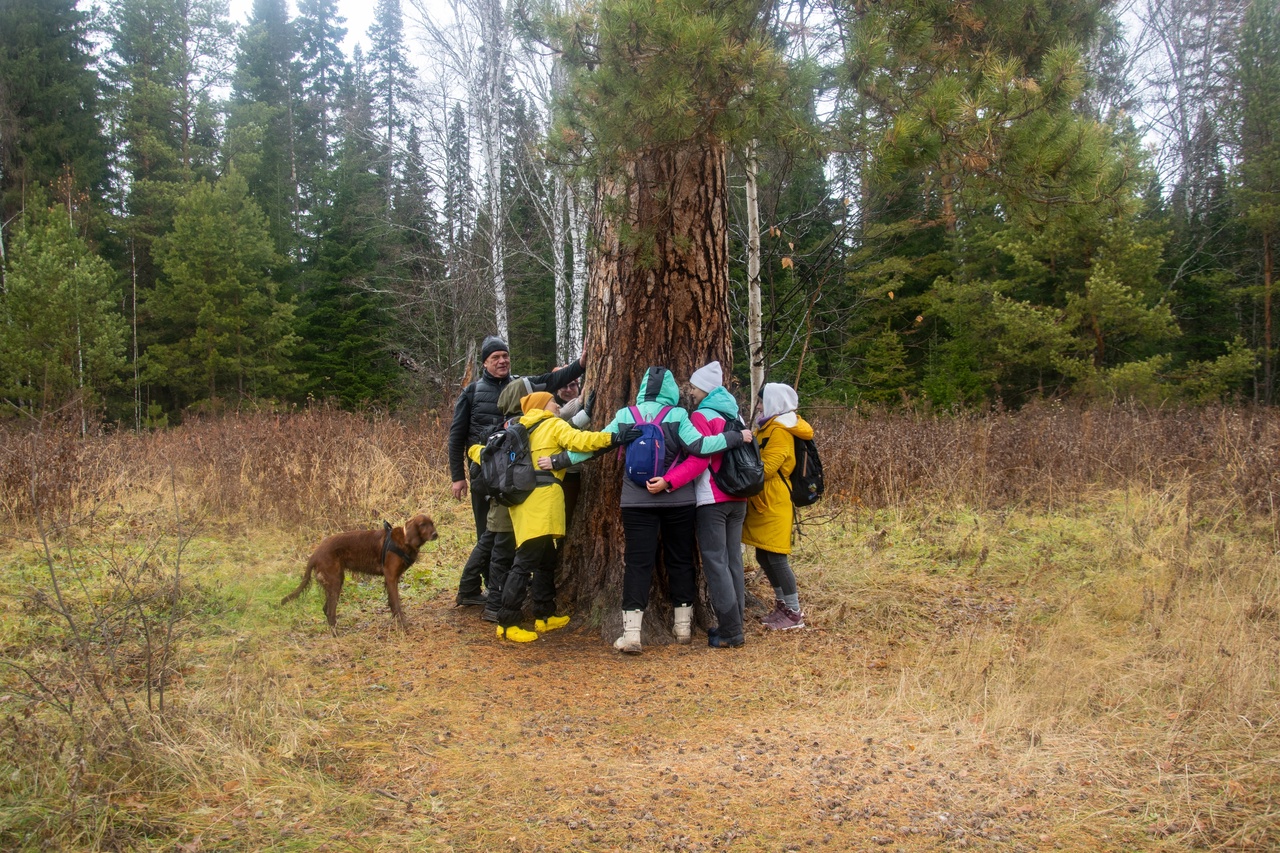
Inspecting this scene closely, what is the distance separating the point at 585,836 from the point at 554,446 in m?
2.49

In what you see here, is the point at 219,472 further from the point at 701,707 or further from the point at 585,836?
the point at 585,836

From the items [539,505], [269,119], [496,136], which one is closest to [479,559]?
[539,505]

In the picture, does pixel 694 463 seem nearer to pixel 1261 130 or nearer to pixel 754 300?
pixel 754 300

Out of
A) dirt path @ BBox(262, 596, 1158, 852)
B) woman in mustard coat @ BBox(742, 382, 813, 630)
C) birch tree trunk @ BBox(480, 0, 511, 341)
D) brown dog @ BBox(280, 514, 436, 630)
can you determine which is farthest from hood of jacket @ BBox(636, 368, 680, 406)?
birch tree trunk @ BBox(480, 0, 511, 341)

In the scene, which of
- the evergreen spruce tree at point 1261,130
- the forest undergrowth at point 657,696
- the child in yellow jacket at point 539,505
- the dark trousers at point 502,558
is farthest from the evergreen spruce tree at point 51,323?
the evergreen spruce tree at point 1261,130

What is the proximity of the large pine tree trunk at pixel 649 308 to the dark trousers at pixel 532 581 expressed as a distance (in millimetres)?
221

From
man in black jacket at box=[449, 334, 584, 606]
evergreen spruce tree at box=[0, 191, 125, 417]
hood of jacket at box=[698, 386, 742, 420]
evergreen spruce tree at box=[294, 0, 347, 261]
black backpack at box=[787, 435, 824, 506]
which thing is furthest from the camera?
evergreen spruce tree at box=[294, 0, 347, 261]

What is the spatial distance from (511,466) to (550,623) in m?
1.08

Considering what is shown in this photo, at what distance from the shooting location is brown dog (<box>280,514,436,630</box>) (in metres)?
5.36

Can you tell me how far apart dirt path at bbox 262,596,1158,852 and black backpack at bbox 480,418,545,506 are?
0.94m

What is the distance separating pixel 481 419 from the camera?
5941mm

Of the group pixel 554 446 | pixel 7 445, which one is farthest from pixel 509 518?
pixel 7 445

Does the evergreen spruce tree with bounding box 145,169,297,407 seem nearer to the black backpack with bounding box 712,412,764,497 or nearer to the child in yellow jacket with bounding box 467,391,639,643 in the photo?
A: the child in yellow jacket with bounding box 467,391,639,643

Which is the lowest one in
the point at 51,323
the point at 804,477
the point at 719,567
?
the point at 719,567
